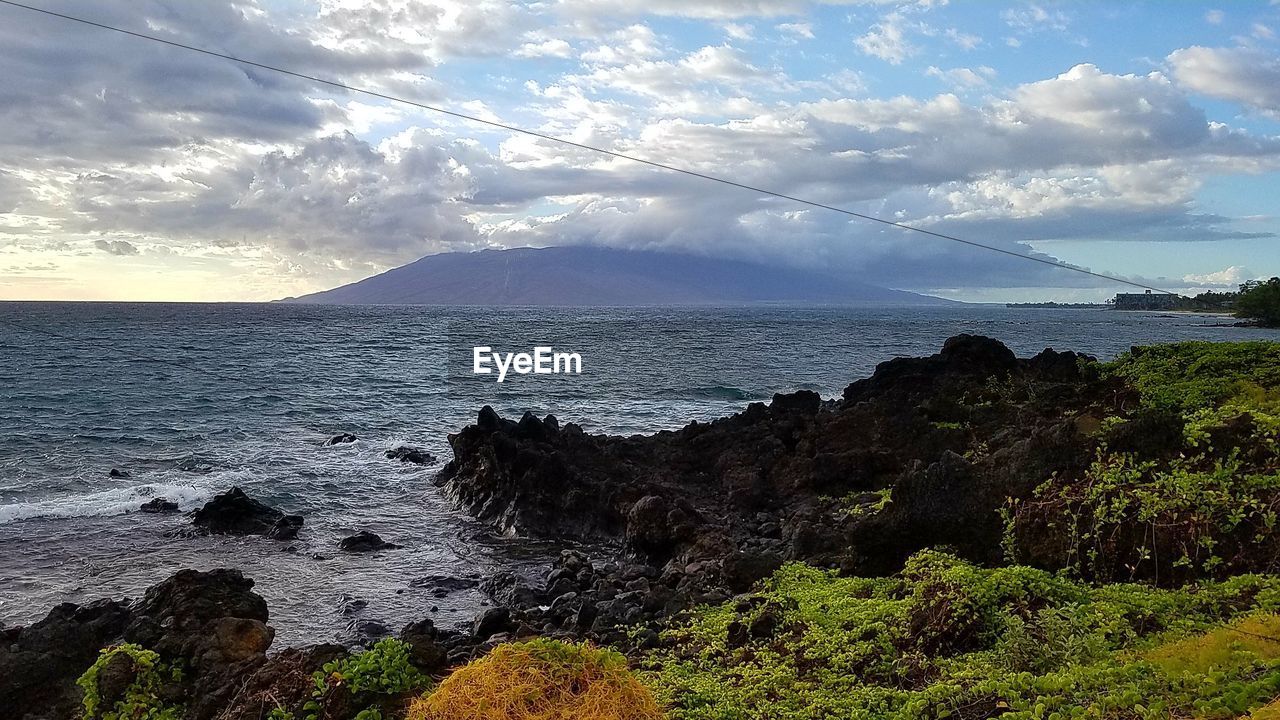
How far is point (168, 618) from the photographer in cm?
1016

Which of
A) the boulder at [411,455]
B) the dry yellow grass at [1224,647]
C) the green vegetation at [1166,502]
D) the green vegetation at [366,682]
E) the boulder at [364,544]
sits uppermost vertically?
the green vegetation at [1166,502]

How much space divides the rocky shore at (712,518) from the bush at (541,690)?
1.27 metres

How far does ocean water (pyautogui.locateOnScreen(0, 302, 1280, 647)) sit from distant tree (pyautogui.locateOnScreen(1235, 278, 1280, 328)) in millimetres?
38238

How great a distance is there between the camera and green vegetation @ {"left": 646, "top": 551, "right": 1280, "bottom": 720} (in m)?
6.38

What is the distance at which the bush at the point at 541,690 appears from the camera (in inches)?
267

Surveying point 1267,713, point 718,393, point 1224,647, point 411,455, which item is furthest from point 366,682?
point 718,393

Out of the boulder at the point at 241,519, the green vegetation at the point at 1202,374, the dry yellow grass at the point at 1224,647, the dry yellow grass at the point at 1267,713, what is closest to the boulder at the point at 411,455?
the boulder at the point at 241,519

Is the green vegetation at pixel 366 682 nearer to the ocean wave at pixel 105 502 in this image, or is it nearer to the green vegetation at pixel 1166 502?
the green vegetation at pixel 1166 502

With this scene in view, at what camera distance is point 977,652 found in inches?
317

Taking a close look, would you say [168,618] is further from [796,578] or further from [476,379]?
[476,379]

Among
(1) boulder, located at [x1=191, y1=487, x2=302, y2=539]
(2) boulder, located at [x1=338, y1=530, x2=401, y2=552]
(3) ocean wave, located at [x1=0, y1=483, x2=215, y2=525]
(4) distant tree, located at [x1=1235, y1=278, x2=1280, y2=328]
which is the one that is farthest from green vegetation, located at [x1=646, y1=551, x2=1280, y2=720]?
(4) distant tree, located at [x1=1235, y1=278, x2=1280, y2=328]

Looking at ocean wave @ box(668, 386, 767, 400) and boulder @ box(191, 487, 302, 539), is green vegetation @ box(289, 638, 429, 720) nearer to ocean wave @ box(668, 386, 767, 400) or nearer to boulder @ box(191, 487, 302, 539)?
boulder @ box(191, 487, 302, 539)

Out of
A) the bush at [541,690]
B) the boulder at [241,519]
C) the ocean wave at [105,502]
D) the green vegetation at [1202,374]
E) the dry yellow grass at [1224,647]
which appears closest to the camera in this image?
the dry yellow grass at [1224,647]

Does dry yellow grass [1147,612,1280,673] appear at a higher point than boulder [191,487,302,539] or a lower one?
higher
